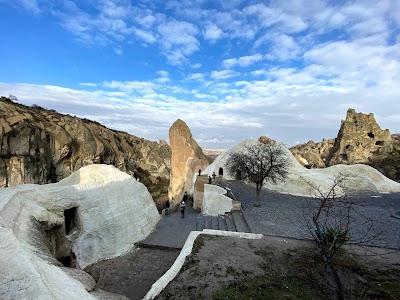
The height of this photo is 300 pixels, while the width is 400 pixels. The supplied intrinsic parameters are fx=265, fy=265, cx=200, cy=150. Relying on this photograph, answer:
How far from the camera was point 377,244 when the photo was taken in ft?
38.4

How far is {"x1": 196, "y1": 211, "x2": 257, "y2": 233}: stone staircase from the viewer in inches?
567

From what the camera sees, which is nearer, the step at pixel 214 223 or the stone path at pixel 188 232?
the stone path at pixel 188 232

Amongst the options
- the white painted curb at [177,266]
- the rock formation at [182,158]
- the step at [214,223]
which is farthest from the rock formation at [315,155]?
the white painted curb at [177,266]

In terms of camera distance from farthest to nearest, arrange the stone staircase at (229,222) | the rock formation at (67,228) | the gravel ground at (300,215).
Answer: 1. the stone staircase at (229,222)
2. the gravel ground at (300,215)
3. the rock formation at (67,228)

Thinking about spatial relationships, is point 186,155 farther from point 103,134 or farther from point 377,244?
point 103,134

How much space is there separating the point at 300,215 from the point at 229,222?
4574 mm

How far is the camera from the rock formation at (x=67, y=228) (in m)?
4.93

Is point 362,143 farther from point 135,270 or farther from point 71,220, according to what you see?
point 71,220

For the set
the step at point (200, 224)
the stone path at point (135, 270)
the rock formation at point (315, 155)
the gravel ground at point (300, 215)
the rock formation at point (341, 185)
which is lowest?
the stone path at point (135, 270)

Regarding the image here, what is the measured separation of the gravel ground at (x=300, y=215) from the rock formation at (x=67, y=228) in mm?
7045

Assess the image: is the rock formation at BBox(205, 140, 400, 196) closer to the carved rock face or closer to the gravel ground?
the gravel ground

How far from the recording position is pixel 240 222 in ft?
50.4

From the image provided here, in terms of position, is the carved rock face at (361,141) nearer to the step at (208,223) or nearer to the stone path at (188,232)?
the stone path at (188,232)

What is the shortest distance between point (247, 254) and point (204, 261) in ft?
5.94
